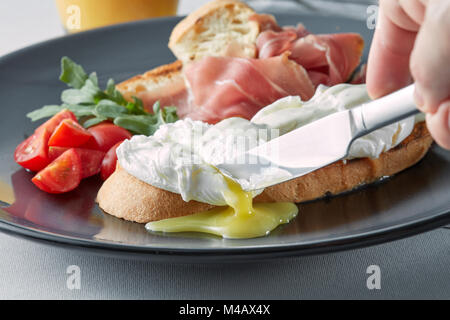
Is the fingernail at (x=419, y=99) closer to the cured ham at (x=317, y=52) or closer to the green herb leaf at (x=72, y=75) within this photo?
the cured ham at (x=317, y=52)

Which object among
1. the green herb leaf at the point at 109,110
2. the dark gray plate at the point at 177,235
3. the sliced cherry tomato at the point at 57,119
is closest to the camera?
the dark gray plate at the point at 177,235

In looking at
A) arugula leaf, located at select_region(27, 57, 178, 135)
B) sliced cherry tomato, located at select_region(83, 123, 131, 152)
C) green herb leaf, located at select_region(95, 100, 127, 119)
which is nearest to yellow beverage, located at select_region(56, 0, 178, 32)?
arugula leaf, located at select_region(27, 57, 178, 135)

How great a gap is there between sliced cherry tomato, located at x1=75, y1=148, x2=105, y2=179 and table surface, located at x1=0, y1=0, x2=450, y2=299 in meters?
0.44

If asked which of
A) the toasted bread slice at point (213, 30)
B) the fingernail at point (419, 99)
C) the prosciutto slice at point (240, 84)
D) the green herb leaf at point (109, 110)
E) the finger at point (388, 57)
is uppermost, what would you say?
the toasted bread slice at point (213, 30)

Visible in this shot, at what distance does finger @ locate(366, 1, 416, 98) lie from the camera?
6.55ft

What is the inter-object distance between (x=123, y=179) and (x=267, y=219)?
59 cm

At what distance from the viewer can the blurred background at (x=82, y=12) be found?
4750mm

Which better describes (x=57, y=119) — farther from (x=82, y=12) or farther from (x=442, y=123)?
(x=82, y=12)

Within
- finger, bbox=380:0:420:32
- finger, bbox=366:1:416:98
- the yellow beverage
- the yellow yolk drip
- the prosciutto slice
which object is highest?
the yellow beverage

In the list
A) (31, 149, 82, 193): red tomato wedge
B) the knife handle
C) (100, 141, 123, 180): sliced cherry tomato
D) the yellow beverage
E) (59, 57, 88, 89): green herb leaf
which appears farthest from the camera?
the yellow beverage

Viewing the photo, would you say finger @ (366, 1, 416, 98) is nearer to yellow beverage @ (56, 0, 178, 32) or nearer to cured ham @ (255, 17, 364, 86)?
cured ham @ (255, 17, 364, 86)

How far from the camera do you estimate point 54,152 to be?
2721 mm

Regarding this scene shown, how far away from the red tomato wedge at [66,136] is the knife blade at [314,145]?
82 cm

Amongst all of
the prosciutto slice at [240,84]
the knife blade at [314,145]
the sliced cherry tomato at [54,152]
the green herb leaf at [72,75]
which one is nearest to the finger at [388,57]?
the knife blade at [314,145]
